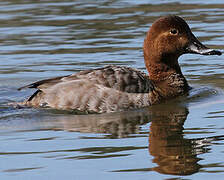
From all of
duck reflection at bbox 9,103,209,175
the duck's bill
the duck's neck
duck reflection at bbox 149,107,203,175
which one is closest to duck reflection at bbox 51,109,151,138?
duck reflection at bbox 9,103,209,175

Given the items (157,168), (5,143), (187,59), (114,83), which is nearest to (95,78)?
(114,83)

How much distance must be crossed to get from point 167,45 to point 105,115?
1597 mm

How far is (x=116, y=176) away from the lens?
5.63 metres

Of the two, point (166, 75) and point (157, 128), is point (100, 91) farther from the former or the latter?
point (157, 128)

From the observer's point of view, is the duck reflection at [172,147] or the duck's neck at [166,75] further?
the duck's neck at [166,75]

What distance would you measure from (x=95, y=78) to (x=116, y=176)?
3178 millimetres

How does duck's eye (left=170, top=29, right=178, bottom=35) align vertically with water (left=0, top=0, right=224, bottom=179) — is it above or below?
→ above

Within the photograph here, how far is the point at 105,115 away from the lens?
8.39m

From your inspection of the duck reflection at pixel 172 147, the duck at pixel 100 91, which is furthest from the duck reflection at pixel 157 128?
→ the duck at pixel 100 91

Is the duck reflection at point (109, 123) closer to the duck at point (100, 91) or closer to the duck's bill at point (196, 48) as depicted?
the duck at point (100, 91)

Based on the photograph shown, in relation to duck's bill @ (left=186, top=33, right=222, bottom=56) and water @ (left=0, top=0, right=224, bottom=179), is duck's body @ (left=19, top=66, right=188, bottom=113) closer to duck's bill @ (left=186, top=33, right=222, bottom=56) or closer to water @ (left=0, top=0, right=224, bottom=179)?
water @ (left=0, top=0, right=224, bottom=179)

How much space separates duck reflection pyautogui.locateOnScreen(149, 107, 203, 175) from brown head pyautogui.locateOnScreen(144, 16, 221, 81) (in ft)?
4.06

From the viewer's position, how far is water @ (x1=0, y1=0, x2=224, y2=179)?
5977 millimetres

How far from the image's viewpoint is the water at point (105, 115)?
598 centimetres
